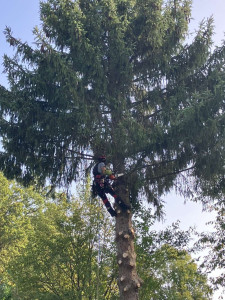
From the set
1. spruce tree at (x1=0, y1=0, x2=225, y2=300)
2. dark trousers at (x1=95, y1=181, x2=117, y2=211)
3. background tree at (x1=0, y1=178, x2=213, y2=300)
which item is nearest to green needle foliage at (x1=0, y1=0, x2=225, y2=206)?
spruce tree at (x1=0, y1=0, x2=225, y2=300)

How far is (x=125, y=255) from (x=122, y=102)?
427 centimetres

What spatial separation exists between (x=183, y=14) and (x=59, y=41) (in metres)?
4.08

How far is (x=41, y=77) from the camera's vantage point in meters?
10.1

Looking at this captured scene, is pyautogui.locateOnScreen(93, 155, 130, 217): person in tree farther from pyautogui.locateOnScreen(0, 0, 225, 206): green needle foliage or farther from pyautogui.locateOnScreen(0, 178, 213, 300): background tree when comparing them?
pyautogui.locateOnScreen(0, 178, 213, 300): background tree

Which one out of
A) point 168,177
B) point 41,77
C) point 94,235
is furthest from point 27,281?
point 41,77

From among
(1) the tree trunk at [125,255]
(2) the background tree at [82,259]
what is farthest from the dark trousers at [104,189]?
(2) the background tree at [82,259]

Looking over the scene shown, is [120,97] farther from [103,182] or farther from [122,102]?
[103,182]

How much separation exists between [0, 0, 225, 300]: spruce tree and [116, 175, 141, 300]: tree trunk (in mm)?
26

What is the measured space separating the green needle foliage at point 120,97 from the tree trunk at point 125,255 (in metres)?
0.82

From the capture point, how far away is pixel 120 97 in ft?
34.4

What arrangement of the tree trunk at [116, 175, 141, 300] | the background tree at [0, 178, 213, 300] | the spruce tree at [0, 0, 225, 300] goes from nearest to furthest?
the tree trunk at [116, 175, 141, 300] → the spruce tree at [0, 0, 225, 300] → the background tree at [0, 178, 213, 300]

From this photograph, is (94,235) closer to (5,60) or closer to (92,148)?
(92,148)

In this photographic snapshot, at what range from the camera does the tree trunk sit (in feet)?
28.6

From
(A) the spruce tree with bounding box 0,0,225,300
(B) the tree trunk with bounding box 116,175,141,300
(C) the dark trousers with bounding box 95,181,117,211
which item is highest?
(A) the spruce tree with bounding box 0,0,225,300
